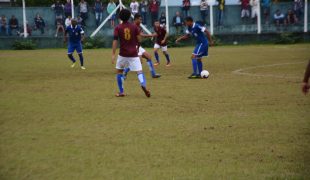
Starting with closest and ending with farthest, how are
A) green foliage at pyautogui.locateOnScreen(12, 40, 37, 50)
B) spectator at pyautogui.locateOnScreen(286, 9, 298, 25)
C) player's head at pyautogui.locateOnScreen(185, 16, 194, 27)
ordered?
player's head at pyautogui.locateOnScreen(185, 16, 194, 27) → spectator at pyautogui.locateOnScreen(286, 9, 298, 25) → green foliage at pyautogui.locateOnScreen(12, 40, 37, 50)

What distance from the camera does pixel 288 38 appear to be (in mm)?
36844

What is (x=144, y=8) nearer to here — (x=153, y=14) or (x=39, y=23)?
(x=153, y=14)

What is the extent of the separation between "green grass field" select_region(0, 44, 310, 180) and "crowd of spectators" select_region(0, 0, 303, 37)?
18.3 meters

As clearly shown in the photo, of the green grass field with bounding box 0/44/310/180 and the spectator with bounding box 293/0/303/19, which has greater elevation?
the spectator with bounding box 293/0/303/19

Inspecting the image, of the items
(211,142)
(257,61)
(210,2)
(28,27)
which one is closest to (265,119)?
(211,142)

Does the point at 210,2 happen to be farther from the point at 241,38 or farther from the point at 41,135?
the point at 41,135

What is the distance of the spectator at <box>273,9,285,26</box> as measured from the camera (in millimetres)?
37031

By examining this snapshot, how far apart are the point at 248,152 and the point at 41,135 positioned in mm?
3389

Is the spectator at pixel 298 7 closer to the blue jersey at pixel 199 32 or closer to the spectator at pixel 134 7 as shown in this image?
the spectator at pixel 134 7

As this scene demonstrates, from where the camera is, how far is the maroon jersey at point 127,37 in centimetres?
1428

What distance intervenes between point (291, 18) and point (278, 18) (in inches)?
30.6

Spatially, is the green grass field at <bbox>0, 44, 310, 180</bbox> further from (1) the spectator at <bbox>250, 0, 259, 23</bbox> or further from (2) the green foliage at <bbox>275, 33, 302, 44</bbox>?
(2) the green foliage at <bbox>275, 33, 302, 44</bbox>

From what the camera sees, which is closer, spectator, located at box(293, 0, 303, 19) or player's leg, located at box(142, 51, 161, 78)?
player's leg, located at box(142, 51, 161, 78)

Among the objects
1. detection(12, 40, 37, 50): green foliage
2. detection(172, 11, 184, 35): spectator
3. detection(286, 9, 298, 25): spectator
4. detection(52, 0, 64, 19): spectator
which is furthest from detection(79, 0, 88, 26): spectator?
detection(286, 9, 298, 25): spectator
